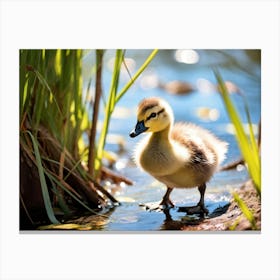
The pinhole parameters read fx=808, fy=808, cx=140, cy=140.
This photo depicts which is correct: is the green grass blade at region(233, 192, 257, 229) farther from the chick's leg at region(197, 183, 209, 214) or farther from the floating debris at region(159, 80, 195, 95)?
the floating debris at region(159, 80, 195, 95)

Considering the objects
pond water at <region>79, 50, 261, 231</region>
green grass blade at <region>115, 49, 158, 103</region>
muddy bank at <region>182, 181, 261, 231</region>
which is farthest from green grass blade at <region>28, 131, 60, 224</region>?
muddy bank at <region>182, 181, 261, 231</region>

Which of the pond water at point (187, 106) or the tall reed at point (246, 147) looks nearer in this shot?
the tall reed at point (246, 147)

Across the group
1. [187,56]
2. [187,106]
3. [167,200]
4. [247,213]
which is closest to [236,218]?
[247,213]

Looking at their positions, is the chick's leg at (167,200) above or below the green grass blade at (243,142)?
below

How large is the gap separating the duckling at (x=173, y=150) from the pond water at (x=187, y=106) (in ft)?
0.08

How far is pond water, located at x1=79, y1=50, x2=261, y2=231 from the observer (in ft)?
8.98

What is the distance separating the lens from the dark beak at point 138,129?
2.71 metres

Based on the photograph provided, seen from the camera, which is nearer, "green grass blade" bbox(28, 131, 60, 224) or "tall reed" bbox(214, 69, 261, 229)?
"tall reed" bbox(214, 69, 261, 229)

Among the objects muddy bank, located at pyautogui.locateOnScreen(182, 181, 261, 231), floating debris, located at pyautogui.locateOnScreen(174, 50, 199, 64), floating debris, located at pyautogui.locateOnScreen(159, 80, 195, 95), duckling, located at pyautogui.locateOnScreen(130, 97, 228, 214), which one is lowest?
muddy bank, located at pyautogui.locateOnScreen(182, 181, 261, 231)

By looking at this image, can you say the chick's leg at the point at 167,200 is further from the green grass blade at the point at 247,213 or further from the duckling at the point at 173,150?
the green grass blade at the point at 247,213

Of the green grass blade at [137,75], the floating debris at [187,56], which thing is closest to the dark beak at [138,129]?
the green grass blade at [137,75]
